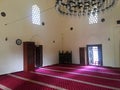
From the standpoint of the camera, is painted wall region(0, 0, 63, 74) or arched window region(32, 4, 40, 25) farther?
arched window region(32, 4, 40, 25)

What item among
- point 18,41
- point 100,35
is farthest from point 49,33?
point 100,35

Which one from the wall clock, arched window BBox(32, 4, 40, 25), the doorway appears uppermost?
arched window BBox(32, 4, 40, 25)

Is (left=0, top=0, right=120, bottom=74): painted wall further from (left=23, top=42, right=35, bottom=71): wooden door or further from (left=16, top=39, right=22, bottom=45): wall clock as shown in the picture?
(left=23, top=42, right=35, bottom=71): wooden door

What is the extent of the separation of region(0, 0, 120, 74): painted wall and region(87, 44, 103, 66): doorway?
0.25 meters

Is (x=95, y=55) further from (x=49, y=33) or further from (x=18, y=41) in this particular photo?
(x=18, y=41)

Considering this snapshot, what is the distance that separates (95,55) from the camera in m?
7.84

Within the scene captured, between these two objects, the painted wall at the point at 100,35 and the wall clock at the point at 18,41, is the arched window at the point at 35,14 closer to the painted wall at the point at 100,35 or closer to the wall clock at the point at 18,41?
the wall clock at the point at 18,41

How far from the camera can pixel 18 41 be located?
636 centimetres

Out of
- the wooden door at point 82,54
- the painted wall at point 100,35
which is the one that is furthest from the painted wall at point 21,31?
the wooden door at point 82,54

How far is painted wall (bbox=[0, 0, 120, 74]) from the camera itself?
5.97 metres

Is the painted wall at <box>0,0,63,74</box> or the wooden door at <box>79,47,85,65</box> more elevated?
the painted wall at <box>0,0,63,74</box>

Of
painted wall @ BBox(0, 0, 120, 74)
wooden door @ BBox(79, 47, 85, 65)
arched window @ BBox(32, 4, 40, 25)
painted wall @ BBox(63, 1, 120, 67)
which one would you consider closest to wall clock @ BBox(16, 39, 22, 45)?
painted wall @ BBox(0, 0, 120, 74)

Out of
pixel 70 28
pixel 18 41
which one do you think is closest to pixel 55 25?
pixel 70 28

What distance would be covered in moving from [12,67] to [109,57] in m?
5.34
